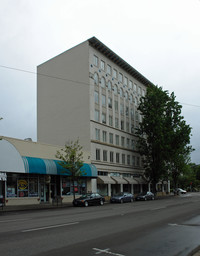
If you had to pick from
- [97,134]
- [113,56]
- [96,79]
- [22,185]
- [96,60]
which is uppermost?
[113,56]

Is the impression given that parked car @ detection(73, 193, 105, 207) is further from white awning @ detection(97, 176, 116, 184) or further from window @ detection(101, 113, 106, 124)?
window @ detection(101, 113, 106, 124)

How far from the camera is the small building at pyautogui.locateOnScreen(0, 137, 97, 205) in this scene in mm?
26312

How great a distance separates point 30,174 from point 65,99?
16293 millimetres

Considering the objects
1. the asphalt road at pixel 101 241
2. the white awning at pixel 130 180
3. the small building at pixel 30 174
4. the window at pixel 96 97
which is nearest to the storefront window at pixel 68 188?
the small building at pixel 30 174

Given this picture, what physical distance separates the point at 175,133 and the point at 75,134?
17.7m

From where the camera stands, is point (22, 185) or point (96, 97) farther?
point (96, 97)

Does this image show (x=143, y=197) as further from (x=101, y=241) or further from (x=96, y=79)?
(x=101, y=241)

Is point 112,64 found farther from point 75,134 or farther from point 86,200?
point 86,200

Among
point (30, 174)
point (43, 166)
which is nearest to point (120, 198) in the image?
point (43, 166)

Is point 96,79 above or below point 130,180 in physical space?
above

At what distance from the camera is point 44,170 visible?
2941 cm

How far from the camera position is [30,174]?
1151 inches

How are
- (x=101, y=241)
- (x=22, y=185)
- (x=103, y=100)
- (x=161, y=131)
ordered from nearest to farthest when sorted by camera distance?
1. (x=101, y=241)
2. (x=22, y=185)
3. (x=103, y=100)
4. (x=161, y=131)

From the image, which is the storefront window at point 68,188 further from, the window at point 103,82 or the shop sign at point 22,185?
the window at point 103,82
